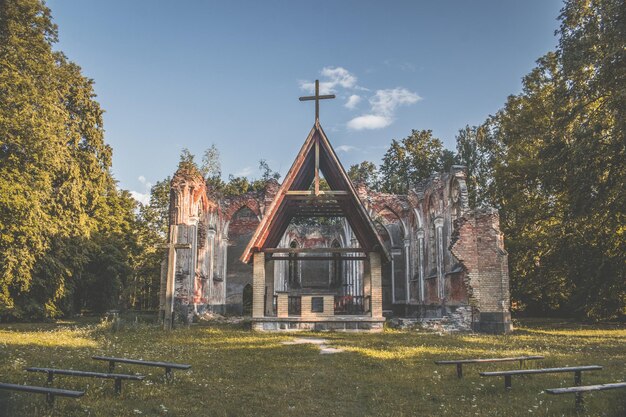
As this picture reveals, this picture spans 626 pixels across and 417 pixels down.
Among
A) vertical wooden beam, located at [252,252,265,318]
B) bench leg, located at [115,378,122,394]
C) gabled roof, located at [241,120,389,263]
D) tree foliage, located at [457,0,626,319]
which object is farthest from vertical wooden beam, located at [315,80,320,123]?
bench leg, located at [115,378,122,394]

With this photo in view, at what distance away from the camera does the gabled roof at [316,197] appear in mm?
16828

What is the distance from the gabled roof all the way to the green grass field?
495 centimetres

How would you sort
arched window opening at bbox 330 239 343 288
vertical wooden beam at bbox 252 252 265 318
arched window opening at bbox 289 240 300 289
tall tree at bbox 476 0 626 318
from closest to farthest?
tall tree at bbox 476 0 626 318
vertical wooden beam at bbox 252 252 265 318
arched window opening at bbox 330 239 343 288
arched window opening at bbox 289 240 300 289

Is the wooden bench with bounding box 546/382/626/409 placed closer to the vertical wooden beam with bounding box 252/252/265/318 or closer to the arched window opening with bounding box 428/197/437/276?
the vertical wooden beam with bounding box 252/252/265/318

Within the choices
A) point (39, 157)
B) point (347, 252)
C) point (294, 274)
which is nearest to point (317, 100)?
point (347, 252)

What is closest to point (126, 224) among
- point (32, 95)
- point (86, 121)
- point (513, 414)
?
point (86, 121)

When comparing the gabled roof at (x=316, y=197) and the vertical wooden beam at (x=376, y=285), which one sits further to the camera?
the vertical wooden beam at (x=376, y=285)

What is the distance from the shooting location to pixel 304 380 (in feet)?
25.1

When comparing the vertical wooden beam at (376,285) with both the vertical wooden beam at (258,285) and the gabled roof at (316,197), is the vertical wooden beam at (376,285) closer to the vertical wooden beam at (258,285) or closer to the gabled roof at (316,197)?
the gabled roof at (316,197)

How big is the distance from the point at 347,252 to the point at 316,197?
4.16m

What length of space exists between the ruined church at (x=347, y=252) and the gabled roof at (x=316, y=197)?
5cm

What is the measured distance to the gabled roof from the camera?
55.2ft

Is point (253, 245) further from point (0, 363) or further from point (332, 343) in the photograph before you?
point (0, 363)

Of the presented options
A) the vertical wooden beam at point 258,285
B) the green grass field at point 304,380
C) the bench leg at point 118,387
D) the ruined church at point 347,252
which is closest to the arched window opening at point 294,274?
the ruined church at point 347,252
